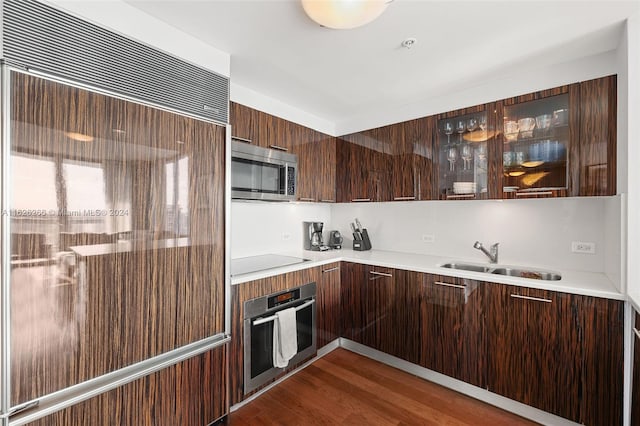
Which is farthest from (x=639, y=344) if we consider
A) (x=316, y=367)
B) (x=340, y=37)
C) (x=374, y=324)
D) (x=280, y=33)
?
(x=280, y=33)

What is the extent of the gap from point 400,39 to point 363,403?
246cm

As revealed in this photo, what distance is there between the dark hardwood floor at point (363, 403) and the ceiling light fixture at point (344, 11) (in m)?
2.34

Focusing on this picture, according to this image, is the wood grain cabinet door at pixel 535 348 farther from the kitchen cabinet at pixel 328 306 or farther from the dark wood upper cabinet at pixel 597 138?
the kitchen cabinet at pixel 328 306

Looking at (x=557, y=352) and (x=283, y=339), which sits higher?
(x=557, y=352)

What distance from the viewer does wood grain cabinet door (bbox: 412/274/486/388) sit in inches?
81.3

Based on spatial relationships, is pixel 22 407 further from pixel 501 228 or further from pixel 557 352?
pixel 501 228

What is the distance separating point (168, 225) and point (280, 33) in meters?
1.29

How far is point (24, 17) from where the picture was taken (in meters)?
1.15

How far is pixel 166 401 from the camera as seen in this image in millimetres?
1565

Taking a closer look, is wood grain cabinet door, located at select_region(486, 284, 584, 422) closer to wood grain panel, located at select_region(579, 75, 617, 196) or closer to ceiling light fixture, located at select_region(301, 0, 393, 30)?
wood grain panel, located at select_region(579, 75, 617, 196)

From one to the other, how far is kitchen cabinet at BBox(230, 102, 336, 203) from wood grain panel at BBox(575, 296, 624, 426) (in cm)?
221

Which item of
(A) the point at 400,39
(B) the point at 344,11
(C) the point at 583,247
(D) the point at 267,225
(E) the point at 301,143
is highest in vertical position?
(A) the point at 400,39

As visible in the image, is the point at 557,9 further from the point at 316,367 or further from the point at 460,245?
the point at 316,367

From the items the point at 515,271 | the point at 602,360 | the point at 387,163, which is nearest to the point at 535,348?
the point at 602,360
